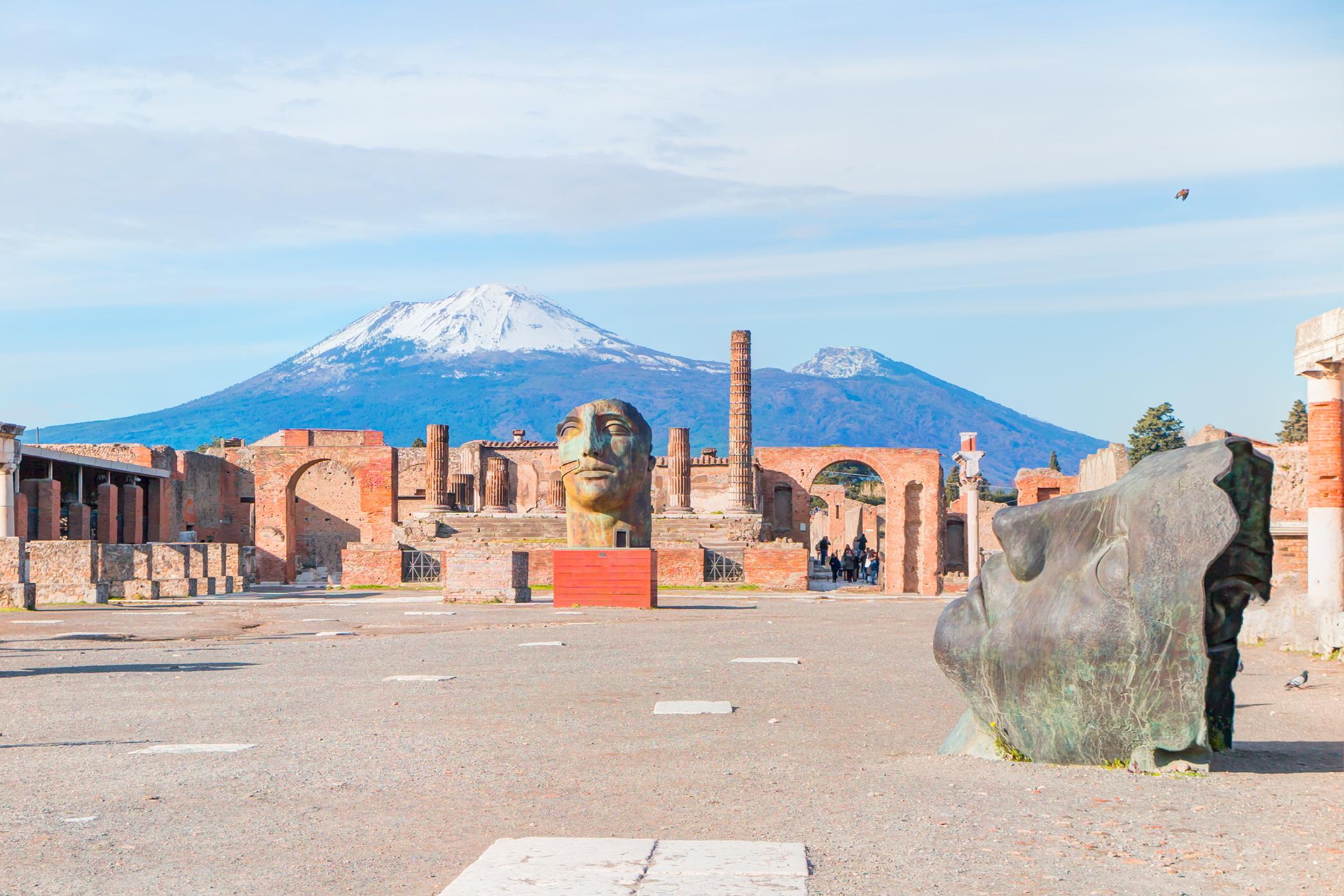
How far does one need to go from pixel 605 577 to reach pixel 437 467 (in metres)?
28.4

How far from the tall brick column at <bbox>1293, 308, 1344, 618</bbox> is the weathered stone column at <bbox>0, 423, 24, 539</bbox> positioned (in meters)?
21.9

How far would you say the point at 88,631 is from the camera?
1752cm

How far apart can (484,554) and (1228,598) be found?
2047 centimetres

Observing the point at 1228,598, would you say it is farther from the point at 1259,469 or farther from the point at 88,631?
the point at 88,631

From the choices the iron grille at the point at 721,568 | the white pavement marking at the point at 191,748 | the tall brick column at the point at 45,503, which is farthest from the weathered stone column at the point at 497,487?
the white pavement marking at the point at 191,748

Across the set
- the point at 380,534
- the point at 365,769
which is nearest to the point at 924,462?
the point at 380,534

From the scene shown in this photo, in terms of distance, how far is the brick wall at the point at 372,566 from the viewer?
35.2 m

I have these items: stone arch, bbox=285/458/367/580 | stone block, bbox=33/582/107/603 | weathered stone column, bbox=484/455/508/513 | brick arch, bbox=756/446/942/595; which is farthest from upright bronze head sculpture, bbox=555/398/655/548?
stone arch, bbox=285/458/367/580

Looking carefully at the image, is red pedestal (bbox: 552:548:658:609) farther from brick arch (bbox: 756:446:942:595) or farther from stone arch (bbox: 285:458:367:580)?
stone arch (bbox: 285:458:367:580)

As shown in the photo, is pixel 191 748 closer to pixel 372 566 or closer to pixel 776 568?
pixel 372 566

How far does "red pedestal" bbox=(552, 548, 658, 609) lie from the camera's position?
24.8 m

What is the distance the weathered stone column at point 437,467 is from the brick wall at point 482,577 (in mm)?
25830

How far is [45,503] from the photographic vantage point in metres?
36.3

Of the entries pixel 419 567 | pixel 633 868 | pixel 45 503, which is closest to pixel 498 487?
pixel 419 567
